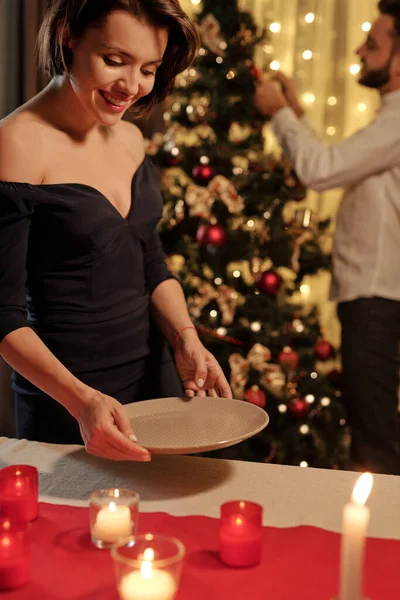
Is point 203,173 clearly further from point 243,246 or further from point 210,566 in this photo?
point 210,566

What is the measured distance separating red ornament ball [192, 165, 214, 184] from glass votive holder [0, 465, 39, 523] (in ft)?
6.27

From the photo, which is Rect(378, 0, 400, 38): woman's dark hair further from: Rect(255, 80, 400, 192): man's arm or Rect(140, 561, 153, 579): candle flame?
Rect(140, 561, 153, 579): candle flame

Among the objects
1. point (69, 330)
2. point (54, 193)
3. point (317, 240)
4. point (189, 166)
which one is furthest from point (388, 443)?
point (54, 193)

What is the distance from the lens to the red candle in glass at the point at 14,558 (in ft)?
2.74

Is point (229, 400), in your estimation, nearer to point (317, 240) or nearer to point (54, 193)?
point (54, 193)

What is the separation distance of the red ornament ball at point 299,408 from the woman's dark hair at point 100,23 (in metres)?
1.65

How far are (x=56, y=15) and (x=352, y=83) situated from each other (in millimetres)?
2635

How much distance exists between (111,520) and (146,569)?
0.59ft

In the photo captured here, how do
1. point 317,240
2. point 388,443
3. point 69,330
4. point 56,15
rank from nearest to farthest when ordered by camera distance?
1. point 56,15
2. point 69,330
3. point 388,443
4. point 317,240

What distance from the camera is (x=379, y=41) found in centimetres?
261

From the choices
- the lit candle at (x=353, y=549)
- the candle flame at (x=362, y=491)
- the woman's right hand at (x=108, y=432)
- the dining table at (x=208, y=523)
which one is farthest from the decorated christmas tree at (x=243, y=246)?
the lit candle at (x=353, y=549)

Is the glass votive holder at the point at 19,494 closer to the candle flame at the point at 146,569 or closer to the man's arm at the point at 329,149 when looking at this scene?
the candle flame at the point at 146,569

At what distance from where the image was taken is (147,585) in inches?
30.3

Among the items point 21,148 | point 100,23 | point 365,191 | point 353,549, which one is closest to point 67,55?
point 100,23
